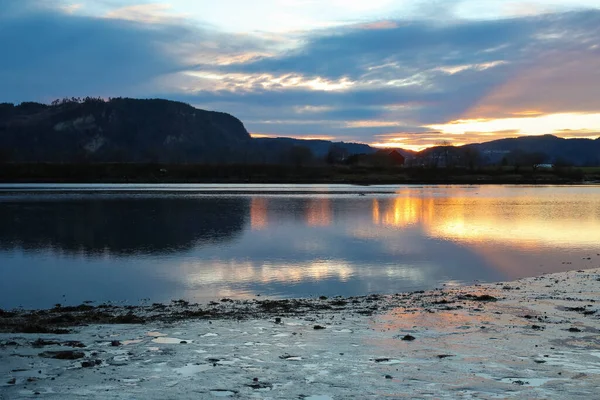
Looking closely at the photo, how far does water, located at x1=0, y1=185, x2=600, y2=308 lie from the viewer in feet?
48.1

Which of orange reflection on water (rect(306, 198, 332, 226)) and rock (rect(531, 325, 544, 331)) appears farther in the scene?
orange reflection on water (rect(306, 198, 332, 226))

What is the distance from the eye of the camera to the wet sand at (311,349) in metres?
6.84

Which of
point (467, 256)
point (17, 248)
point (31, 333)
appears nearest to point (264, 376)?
point (31, 333)

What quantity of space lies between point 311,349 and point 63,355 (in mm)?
3550

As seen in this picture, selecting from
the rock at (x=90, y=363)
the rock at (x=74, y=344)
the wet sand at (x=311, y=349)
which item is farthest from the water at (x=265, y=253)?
the rock at (x=90, y=363)

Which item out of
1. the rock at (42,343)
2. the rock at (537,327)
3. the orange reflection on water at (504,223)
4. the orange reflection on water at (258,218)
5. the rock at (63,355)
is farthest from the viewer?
the orange reflection on water at (258,218)

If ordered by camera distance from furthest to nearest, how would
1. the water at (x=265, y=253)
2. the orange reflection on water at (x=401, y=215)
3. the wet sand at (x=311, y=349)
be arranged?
1. the orange reflection on water at (x=401, y=215)
2. the water at (x=265, y=253)
3. the wet sand at (x=311, y=349)

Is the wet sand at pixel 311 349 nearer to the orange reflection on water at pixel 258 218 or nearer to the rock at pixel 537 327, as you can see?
the rock at pixel 537 327

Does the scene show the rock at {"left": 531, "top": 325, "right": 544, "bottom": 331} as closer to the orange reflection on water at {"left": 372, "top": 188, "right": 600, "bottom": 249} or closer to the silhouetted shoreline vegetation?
the orange reflection on water at {"left": 372, "top": 188, "right": 600, "bottom": 249}

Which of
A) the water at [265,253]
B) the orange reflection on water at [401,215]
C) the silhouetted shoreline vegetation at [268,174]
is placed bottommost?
the water at [265,253]

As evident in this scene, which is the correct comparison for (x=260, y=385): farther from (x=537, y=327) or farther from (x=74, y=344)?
(x=537, y=327)

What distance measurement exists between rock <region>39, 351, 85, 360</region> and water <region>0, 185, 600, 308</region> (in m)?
4.84

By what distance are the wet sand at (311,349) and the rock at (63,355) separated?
0.03 meters

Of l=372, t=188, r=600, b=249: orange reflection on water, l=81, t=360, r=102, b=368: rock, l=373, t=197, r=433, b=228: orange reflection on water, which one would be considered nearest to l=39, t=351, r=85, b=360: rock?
l=81, t=360, r=102, b=368: rock
